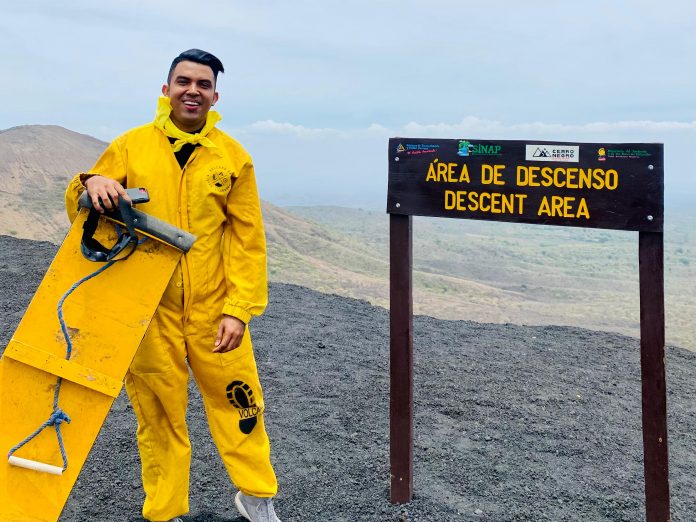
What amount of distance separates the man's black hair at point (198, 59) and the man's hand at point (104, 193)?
21.6 inches

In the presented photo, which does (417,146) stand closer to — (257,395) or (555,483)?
(257,395)

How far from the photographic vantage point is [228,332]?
113 inches

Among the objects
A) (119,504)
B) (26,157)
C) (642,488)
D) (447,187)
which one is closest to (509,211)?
(447,187)

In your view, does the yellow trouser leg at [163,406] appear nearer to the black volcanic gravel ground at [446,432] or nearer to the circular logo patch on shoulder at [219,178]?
the black volcanic gravel ground at [446,432]

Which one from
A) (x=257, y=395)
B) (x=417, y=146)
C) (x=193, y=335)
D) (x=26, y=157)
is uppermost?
(x=26, y=157)

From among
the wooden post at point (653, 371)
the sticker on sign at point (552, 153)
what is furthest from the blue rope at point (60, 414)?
the wooden post at point (653, 371)

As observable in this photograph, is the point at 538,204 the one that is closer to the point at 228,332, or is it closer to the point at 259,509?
the point at 228,332

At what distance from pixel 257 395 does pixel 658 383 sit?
72.8 inches

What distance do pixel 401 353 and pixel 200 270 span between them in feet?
4.06

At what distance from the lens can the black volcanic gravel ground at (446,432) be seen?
3.71 metres

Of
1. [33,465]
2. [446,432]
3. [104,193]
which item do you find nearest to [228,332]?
[104,193]

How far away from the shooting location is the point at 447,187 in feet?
11.1

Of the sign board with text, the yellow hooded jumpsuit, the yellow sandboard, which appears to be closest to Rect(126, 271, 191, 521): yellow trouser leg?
the yellow hooded jumpsuit

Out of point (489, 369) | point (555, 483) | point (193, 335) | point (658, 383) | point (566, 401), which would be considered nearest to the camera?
point (193, 335)
